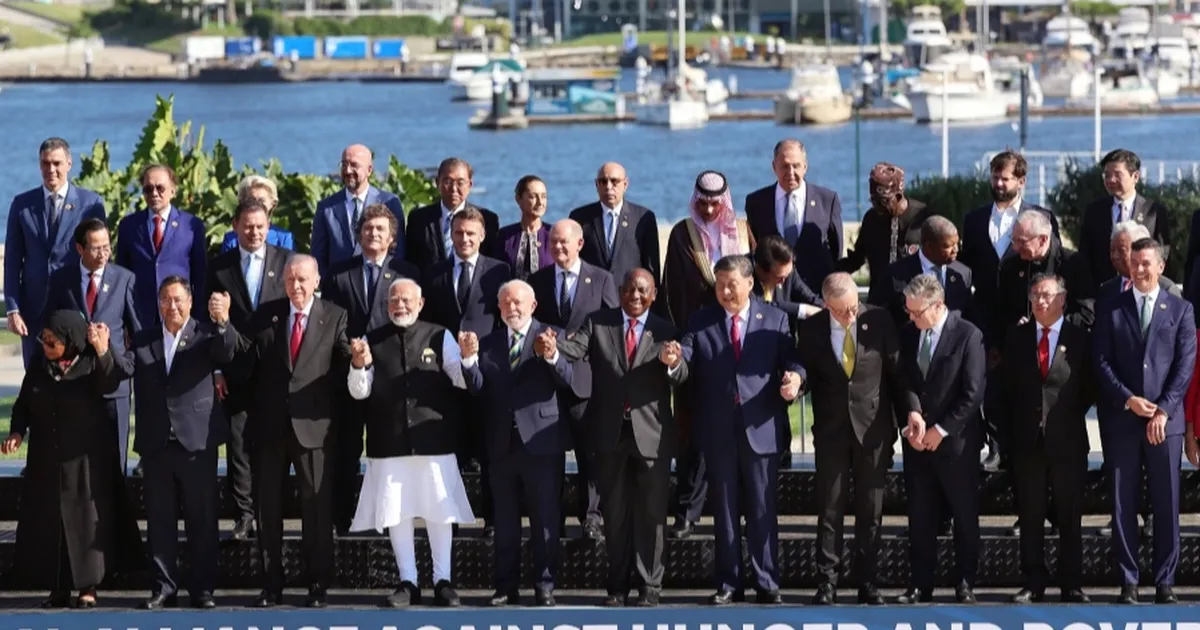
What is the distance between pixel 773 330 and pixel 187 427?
9.01 feet

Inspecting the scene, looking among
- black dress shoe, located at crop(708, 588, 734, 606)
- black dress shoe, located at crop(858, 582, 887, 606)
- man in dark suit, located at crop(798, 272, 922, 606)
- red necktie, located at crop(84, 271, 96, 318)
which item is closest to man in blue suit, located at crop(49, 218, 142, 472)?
red necktie, located at crop(84, 271, 96, 318)

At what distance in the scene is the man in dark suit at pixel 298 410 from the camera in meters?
9.93

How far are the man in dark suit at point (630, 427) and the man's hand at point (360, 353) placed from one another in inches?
34.5

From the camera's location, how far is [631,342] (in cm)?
987

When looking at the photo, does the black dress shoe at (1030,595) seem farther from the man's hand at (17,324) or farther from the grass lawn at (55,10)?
the grass lawn at (55,10)

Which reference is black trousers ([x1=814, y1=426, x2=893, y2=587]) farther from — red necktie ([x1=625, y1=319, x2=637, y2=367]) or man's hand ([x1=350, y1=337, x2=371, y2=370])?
man's hand ([x1=350, y1=337, x2=371, y2=370])

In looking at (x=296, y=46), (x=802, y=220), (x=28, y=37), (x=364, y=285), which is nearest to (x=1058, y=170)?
(x=802, y=220)

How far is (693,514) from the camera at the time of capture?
10.7 metres

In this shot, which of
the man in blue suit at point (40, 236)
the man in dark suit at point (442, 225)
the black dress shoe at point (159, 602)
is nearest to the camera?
the black dress shoe at point (159, 602)

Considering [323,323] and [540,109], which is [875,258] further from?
[540,109]

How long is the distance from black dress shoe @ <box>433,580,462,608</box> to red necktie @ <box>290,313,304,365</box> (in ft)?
4.06

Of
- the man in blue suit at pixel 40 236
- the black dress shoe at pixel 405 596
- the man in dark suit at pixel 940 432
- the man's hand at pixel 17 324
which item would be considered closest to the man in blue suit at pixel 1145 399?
the man in dark suit at pixel 940 432

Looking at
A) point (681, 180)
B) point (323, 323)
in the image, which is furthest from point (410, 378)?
point (681, 180)

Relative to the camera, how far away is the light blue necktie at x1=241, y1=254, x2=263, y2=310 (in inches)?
412
